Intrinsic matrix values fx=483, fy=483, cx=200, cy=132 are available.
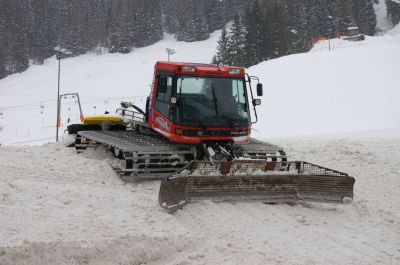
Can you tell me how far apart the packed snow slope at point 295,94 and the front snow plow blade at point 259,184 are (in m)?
13.9

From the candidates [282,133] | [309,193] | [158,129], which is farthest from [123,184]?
[282,133]

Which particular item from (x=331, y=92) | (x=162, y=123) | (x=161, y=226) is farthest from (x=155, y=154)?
(x=331, y=92)

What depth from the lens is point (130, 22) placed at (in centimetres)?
9169

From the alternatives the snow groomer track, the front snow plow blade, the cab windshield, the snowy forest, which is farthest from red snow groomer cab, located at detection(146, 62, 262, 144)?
the snowy forest

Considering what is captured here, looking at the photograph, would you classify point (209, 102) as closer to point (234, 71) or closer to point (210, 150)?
point (234, 71)

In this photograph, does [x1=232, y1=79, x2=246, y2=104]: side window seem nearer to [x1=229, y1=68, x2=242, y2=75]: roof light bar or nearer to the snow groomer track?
[x1=229, y1=68, x2=242, y2=75]: roof light bar

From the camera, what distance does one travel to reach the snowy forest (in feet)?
263

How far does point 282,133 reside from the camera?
2241 cm

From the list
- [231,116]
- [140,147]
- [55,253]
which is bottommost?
[55,253]

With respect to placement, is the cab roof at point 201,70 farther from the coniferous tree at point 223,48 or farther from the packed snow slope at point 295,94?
the coniferous tree at point 223,48

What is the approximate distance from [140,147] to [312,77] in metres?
24.8

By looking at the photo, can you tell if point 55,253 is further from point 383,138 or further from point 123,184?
point 383,138

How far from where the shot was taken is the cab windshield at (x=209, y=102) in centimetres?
1016

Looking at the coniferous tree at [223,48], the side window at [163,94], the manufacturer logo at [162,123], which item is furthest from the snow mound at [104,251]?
the coniferous tree at [223,48]
